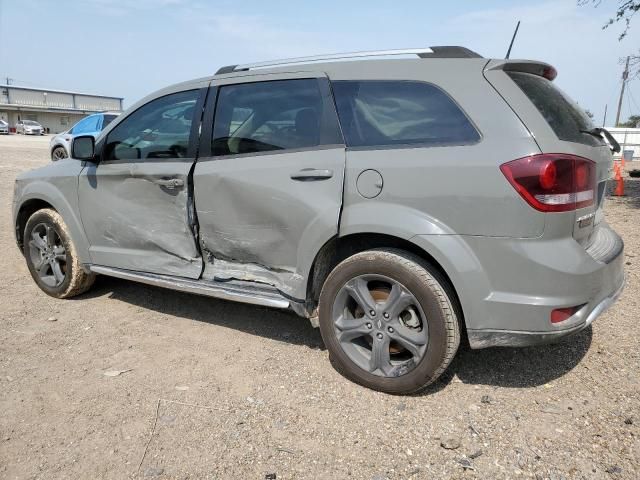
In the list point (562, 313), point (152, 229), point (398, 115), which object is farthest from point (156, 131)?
point (562, 313)

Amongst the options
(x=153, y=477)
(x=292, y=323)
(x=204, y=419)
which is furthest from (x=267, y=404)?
(x=292, y=323)

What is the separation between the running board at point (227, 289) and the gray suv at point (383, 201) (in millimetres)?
15

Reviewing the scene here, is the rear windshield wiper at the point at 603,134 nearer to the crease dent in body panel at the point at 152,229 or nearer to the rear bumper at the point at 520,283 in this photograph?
the rear bumper at the point at 520,283

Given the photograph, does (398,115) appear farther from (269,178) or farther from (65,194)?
(65,194)

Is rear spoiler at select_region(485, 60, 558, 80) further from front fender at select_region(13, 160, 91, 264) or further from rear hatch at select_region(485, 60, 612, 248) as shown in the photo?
front fender at select_region(13, 160, 91, 264)

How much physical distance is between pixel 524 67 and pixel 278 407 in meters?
2.39

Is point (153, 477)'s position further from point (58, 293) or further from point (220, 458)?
point (58, 293)

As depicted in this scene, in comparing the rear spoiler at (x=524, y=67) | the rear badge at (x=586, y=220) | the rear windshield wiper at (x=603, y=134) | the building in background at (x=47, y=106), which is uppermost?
the building in background at (x=47, y=106)

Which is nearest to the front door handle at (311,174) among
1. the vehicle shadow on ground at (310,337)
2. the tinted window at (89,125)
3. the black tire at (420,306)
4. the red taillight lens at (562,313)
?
the black tire at (420,306)

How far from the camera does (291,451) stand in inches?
100.0

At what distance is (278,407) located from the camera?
2904mm

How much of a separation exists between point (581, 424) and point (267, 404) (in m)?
1.70

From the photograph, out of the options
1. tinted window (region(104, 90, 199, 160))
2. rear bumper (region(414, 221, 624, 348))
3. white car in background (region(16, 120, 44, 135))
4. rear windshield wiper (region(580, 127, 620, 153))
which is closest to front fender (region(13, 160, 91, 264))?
tinted window (region(104, 90, 199, 160))

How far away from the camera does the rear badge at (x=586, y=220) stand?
105 inches
